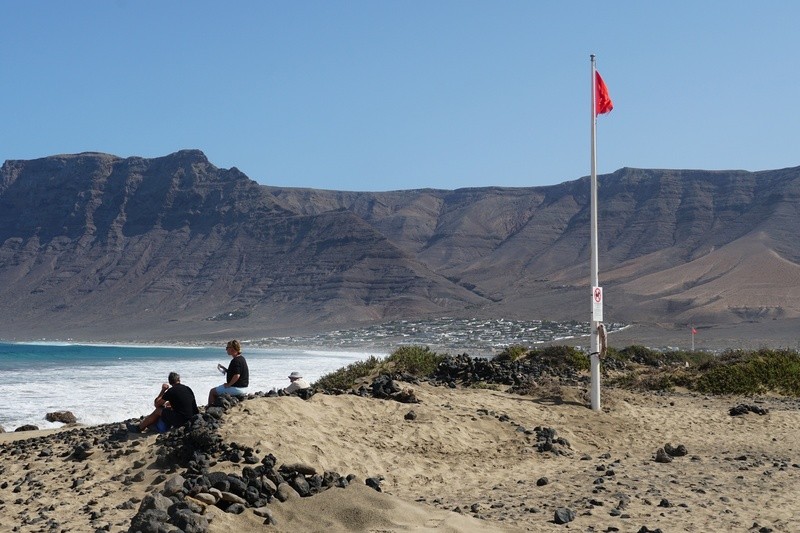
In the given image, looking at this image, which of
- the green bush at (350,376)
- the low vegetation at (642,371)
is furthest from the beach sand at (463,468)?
the green bush at (350,376)

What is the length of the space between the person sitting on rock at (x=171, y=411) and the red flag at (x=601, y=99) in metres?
8.74

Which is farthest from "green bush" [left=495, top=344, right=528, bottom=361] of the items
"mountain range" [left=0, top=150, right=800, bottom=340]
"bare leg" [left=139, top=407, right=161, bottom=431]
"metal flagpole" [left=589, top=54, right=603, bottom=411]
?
"mountain range" [left=0, top=150, right=800, bottom=340]

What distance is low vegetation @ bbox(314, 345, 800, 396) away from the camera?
20605 mm

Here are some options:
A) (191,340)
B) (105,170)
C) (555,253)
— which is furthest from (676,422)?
(105,170)

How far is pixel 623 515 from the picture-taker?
29.0 ft

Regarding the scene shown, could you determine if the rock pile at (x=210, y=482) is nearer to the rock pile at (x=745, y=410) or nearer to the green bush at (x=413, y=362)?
the rock pile at (x=745, y=410)

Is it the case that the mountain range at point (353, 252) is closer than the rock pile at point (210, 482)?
No

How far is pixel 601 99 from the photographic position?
1586 cm

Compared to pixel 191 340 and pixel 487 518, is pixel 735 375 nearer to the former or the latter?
pixel 487 518

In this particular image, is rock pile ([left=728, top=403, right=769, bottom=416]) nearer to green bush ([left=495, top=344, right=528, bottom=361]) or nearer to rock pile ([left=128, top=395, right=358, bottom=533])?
rock pile ([left=128, top=395, right=358, bottom=533])

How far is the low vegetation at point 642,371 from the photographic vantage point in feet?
67.6

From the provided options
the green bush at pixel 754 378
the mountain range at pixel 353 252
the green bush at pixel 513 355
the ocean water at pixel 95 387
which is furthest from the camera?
the mountain range at pixel 353 252

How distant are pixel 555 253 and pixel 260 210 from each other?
52.5 meters

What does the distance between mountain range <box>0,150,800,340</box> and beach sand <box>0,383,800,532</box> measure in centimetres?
7470
